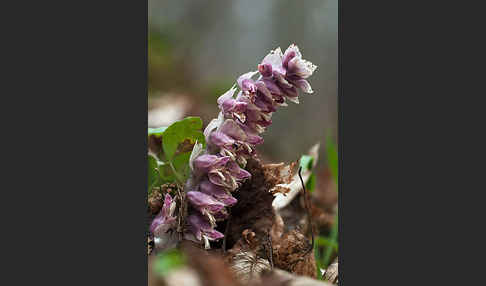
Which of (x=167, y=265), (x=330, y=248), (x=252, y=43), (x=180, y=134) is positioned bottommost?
(x=330, y=248)

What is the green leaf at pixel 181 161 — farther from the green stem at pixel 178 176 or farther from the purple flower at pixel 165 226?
the purple flower at pixel 165 226

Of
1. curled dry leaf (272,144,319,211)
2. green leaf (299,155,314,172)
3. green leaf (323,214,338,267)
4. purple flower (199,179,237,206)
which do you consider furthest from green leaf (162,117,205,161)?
green leaf (323,214,338,267)

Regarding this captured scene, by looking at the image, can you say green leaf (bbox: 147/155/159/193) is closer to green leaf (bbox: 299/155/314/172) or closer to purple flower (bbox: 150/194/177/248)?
purple flower (bbox: 150/194/177/248)

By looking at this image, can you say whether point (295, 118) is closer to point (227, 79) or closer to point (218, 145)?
point (227, 79)

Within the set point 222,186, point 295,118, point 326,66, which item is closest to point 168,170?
point 222,186

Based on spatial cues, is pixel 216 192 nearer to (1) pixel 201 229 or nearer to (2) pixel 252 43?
(1) pixel 201 229

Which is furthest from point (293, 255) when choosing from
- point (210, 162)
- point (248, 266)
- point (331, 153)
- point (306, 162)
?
point (331, 153)
